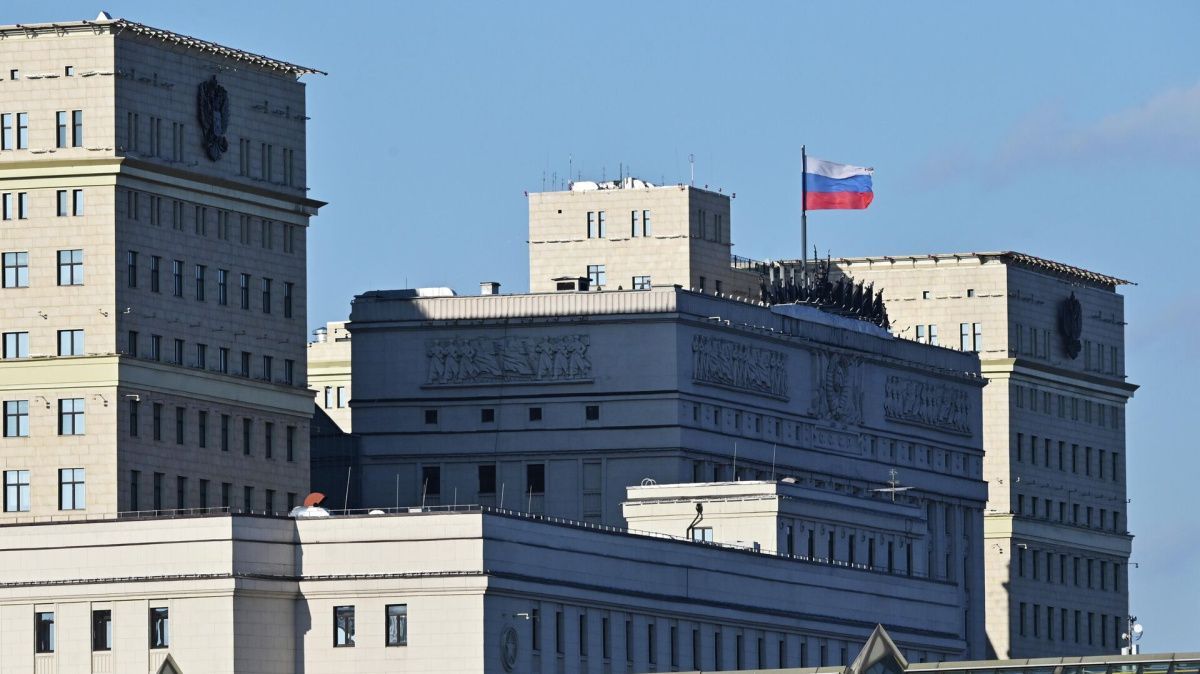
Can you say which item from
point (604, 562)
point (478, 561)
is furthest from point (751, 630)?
point (478, 561)

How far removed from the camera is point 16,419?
182 metres

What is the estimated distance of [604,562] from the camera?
178 m

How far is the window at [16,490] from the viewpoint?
180125 mm

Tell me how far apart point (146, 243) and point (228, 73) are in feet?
37.1

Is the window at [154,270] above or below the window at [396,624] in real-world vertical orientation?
above

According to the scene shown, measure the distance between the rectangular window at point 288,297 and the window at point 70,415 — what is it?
17.1 metres

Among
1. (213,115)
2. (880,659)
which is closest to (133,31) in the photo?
(213,115)

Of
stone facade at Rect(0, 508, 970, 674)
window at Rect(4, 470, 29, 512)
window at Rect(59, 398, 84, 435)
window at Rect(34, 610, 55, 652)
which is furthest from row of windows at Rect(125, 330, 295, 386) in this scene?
window at Rect(34, 610, 55, 652)

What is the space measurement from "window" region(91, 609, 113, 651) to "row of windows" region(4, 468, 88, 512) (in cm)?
1574

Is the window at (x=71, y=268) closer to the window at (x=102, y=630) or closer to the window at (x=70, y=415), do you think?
the window at (x=70, y=415)

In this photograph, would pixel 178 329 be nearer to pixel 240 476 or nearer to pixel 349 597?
pixel 240 476

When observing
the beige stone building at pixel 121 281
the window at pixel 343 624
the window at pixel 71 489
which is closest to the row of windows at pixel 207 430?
the beige stone building at pixel 121 281

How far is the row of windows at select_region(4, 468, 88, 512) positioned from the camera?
179 meters

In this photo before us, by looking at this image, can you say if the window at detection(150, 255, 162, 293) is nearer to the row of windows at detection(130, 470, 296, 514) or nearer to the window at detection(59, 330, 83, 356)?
the window at detection(59, 330, 83, 356)
